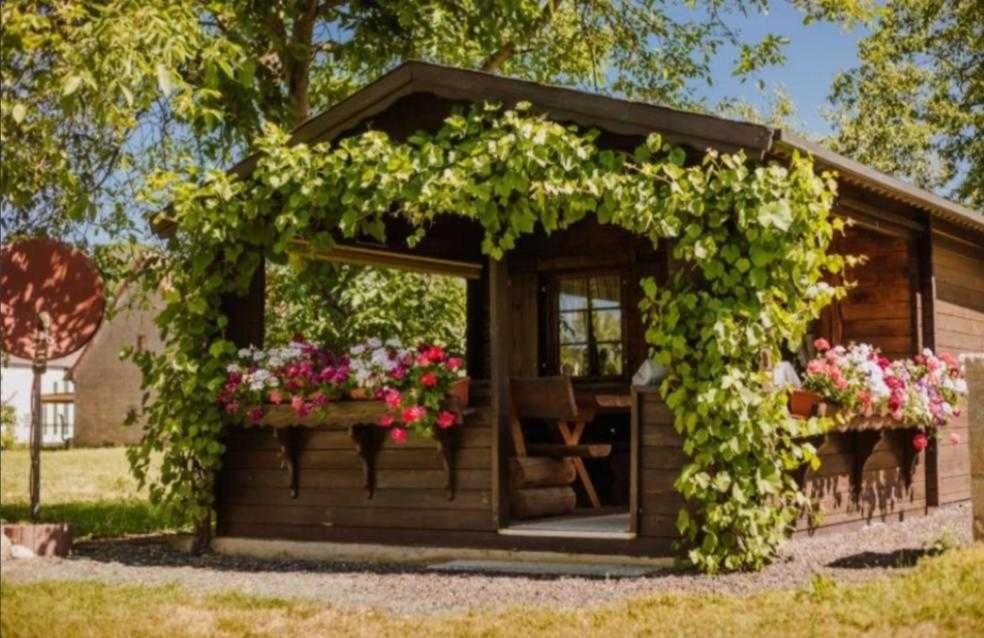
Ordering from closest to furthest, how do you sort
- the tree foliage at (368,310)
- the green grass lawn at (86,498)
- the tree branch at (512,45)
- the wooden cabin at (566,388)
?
1. the wooden cabin at (566,388)
2. the green grass lawn at (86,498)
3. the tree branch at (512,45)
4. the tree foliage at (368,310)

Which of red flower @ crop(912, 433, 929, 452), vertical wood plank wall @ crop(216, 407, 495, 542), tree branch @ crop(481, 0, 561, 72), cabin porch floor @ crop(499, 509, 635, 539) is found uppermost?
tree branch @ crop(481, 0, 561, 72)

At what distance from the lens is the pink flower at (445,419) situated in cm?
1017

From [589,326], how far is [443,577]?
422 centimetres

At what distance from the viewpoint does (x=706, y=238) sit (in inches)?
364

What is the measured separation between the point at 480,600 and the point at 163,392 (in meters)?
4.36

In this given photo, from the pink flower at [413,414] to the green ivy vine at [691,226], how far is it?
1.38 m

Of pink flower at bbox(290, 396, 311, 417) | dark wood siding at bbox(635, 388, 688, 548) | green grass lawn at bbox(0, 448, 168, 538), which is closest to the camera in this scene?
dark wood siding at bbox(635, 388, 688, 548)

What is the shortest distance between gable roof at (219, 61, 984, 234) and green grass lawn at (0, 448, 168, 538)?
13.2 ft

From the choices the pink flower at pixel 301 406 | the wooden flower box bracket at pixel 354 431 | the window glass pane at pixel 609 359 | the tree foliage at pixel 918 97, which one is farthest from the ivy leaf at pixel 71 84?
the tree foliage at pixel 918 97

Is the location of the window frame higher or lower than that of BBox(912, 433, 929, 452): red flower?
higher

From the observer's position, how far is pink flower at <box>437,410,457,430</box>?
33.4ft

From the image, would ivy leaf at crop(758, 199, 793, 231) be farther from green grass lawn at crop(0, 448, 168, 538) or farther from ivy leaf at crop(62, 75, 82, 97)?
green grass lawn at crop(0, 448, 168, 538)

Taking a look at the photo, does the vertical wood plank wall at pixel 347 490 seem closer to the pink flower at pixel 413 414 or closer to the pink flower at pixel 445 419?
the pink flower at pixel 445 419

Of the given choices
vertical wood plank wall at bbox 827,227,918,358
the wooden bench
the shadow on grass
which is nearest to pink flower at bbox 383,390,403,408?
the wooden bench
